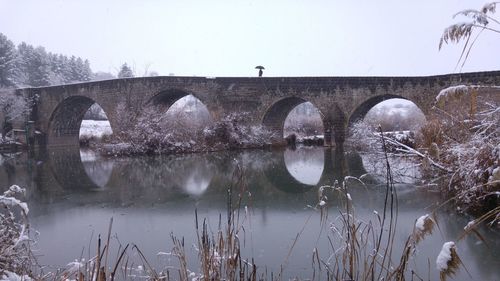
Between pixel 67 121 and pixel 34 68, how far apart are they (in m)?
15.7

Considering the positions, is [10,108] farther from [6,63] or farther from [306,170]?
[306,170]

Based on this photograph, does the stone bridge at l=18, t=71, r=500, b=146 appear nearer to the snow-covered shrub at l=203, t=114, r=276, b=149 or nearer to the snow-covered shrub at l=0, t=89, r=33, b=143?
the snow-covered shrub at l=203, t=114, r=276, b=149

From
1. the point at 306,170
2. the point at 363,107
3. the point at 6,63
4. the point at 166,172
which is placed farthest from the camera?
the point at 6,63

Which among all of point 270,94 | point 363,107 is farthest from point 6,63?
point 363,107

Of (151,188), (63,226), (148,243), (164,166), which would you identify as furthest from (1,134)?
(148,243)

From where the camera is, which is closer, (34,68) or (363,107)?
(363,107)

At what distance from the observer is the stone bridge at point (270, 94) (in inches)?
670

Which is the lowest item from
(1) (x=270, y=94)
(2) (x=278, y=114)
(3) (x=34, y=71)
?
(2) (x=278, y=114)

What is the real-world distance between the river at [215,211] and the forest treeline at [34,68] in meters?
26.6

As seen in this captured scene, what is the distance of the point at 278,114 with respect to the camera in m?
20.2

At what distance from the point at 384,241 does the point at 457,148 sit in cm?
214

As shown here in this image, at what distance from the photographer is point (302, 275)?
10.9 ft

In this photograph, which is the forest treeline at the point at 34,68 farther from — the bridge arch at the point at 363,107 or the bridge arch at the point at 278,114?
the bridge arch at the point at 363,107

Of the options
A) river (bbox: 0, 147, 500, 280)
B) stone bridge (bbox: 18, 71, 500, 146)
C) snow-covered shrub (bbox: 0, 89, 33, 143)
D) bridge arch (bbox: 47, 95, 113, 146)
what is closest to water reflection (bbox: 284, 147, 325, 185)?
river (bbox: 0, 147, 500, 280)
